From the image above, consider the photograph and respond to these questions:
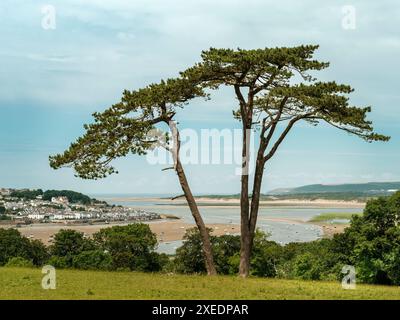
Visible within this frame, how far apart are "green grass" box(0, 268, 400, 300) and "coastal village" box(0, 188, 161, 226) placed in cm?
9917

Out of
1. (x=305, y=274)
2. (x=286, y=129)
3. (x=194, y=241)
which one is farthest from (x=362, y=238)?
(x=194, y=241)

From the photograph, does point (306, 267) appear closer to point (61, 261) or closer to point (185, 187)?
point (61, 261)

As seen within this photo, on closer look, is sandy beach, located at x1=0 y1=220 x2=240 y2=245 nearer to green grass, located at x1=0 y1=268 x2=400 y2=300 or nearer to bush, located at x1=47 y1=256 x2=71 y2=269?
bush, located at x1=47 y1=256 x2=71 y2=269

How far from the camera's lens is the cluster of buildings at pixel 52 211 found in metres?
119

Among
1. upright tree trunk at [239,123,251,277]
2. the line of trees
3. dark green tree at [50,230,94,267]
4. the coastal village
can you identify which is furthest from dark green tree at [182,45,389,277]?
the coastal village

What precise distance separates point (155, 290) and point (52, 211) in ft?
360

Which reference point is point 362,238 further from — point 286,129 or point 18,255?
point 18,255

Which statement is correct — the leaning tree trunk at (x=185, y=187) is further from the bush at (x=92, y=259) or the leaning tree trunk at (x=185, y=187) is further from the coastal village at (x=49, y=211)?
the coastal village at (x=49, y=211)

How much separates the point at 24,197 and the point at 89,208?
47.9 feet

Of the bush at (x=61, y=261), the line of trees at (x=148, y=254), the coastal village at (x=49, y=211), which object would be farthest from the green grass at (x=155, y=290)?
the coastal village at (x=49, y=211)

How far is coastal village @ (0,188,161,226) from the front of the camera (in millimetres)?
117625

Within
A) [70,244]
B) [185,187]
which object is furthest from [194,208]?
[70,244]
